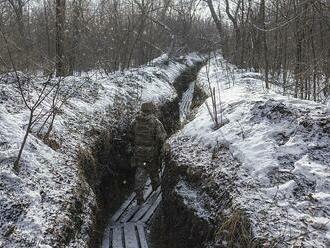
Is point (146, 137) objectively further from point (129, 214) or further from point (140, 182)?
point (129, 214)

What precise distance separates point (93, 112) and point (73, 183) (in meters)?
3.18

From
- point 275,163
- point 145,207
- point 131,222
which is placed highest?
point 275,163

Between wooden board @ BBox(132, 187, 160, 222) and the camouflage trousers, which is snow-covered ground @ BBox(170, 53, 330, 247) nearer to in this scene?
the camouflage trousers

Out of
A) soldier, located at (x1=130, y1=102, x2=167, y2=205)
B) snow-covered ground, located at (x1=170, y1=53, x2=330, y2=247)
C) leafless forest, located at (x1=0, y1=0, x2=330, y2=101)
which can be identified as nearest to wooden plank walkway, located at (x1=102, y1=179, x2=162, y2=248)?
soldier, located at (x1=130, y1=102, x2=167, y2=205)

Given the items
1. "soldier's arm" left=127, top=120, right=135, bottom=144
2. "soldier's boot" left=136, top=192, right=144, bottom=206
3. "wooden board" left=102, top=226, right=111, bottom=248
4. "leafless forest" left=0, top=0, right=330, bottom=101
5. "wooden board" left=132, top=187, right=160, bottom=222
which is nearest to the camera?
"wooden board" left=102, top=226, right=111, bottom=248

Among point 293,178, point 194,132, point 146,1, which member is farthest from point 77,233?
point 146,1

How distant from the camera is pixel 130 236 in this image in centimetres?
652

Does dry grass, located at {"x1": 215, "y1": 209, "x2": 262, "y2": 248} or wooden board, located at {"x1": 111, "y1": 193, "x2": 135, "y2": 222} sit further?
wooden board, located at {"x1": 111, "y1": 193, "x2": 135, "y2": 222}

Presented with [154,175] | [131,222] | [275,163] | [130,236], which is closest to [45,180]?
[130,236]

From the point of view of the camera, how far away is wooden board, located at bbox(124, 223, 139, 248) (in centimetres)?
622

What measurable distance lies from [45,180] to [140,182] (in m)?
3.13

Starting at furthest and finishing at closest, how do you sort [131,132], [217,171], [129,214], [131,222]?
[131,132] < [129,214] < [131,222] < [217,171]

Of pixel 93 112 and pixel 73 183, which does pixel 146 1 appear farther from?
pixel 73 183

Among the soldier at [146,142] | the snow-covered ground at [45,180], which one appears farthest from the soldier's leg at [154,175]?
the snow-covered ground at [45,180]
